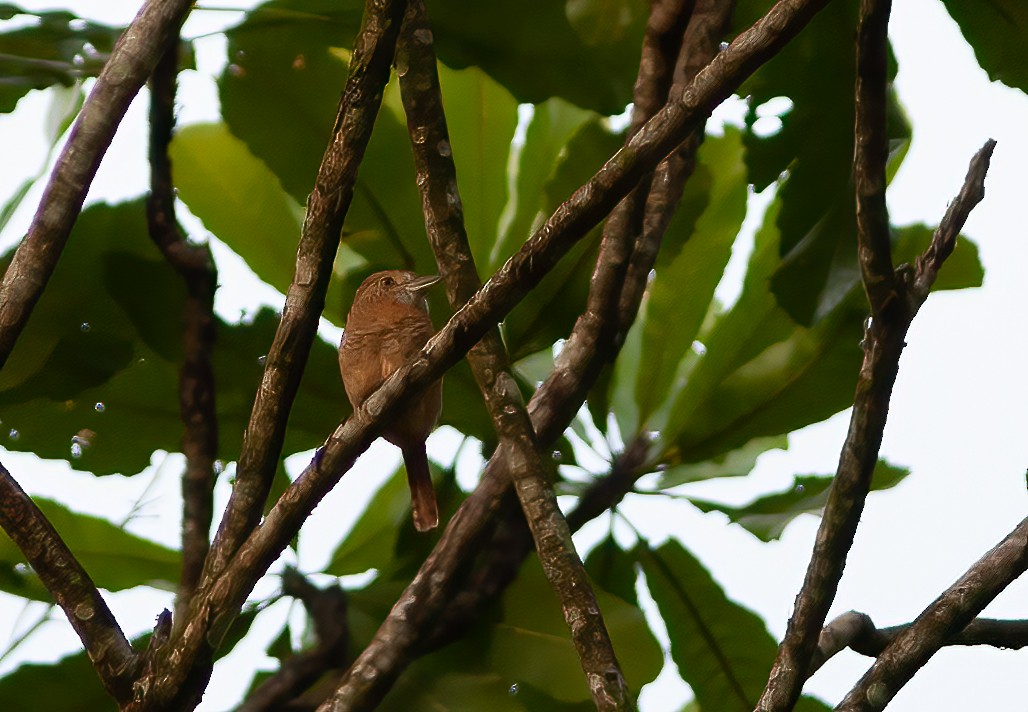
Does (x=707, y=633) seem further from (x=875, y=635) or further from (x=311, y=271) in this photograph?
(x=311, y=271)

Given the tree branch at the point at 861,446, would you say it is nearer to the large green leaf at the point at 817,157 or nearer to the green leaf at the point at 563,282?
the large green leaf at the point at 817,157

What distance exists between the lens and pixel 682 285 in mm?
2551

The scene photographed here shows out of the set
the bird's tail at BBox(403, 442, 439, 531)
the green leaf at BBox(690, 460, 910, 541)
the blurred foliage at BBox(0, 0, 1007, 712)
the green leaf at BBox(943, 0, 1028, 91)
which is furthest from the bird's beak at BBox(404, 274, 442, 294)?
the green leaf at BBox(943, 0, 1028, 91)

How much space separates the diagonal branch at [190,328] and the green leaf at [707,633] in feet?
3.09

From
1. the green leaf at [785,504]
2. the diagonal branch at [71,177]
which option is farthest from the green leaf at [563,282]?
the diagonal branch at [71,177]

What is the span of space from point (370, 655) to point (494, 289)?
2.44ft

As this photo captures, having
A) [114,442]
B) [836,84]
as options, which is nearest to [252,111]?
[114,442]

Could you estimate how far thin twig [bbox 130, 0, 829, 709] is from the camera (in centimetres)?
137

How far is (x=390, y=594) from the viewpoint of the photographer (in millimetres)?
2295

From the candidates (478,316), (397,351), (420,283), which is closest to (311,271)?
(478,316)

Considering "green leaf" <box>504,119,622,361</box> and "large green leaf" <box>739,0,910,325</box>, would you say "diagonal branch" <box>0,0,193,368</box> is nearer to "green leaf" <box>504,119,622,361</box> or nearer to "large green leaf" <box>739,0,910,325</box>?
"green leaf" <box>504,119,622,361</box>

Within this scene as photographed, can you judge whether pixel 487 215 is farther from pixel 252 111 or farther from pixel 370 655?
pixel 370 655

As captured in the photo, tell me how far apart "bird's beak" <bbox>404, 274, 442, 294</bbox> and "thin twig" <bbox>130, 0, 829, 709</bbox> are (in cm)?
74

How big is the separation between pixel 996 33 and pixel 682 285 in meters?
0.77
